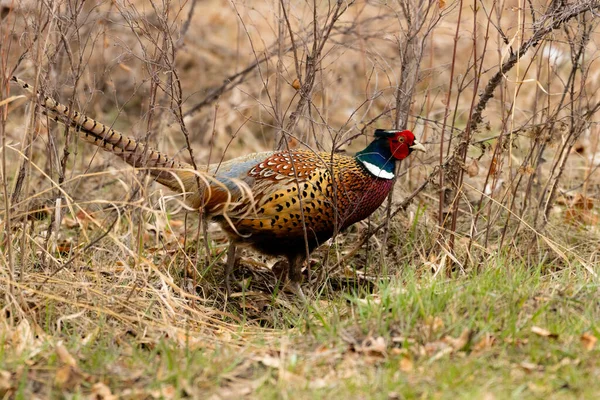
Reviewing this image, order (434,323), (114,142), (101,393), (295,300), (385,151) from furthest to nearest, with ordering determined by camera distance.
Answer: (295,300)
(385,151)
(114,142)
(434,323)
(101,393)

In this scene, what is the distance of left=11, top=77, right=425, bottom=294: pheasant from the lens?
4.34 meters

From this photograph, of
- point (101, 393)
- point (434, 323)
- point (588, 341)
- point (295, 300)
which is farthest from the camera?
point (295, 300)

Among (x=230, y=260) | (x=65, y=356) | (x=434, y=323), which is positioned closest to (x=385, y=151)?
(x=230, y=260)

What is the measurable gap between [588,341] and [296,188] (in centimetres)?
180

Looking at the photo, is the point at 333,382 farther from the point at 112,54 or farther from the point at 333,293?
the point at 112,54

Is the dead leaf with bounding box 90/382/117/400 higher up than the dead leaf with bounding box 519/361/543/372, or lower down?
lower down

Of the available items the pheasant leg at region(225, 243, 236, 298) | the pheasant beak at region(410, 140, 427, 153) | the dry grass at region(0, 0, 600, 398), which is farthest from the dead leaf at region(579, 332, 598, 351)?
the pheasant leg at region(225, 243, 236, 298)

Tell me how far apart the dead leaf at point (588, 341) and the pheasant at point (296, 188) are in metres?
1.48

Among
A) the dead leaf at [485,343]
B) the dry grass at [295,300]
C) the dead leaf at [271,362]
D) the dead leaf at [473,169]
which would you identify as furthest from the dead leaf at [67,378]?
the dead leaf at [473,169]

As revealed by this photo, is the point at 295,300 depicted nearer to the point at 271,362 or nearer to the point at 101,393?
the point at 271,362

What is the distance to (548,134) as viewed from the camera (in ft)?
14.7

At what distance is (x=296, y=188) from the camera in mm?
4379

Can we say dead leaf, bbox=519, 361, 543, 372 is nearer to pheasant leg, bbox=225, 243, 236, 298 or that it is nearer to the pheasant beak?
the pheasant beak

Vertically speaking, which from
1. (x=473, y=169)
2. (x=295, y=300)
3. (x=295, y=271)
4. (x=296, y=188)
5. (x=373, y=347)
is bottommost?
(x=295, y=300)
